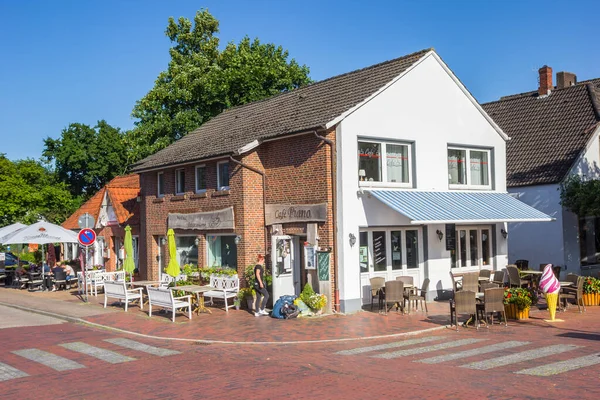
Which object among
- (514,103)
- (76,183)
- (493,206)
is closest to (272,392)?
(493,206)

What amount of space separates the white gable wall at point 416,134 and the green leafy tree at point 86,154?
3638 cm

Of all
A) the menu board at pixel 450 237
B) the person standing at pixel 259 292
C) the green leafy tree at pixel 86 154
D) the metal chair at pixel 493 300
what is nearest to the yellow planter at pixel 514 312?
the metal chair at pixel 493 300

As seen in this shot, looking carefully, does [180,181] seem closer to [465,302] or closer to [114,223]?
[114,223]

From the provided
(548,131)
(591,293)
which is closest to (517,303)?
(591,293)

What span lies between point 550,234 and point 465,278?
25.7ft

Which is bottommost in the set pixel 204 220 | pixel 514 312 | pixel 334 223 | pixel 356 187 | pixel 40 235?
pixel 514 312

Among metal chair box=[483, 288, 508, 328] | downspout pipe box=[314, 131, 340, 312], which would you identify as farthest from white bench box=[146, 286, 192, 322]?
metal chair box=[483, 288, 508, 328]

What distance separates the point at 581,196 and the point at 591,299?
5.18 meters

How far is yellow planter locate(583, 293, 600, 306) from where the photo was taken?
61.3ft

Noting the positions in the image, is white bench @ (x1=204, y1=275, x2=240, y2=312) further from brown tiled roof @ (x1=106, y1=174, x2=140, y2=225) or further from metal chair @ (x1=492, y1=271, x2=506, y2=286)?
brown tiled roof @ (x1=106, y1=174, x2=140, y2=225)

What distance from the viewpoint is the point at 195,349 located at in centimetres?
1334

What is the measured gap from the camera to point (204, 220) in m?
21.5

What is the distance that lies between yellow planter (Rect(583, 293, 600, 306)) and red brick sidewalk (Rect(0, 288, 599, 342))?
2.17 feet

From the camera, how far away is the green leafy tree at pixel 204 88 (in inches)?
1410
